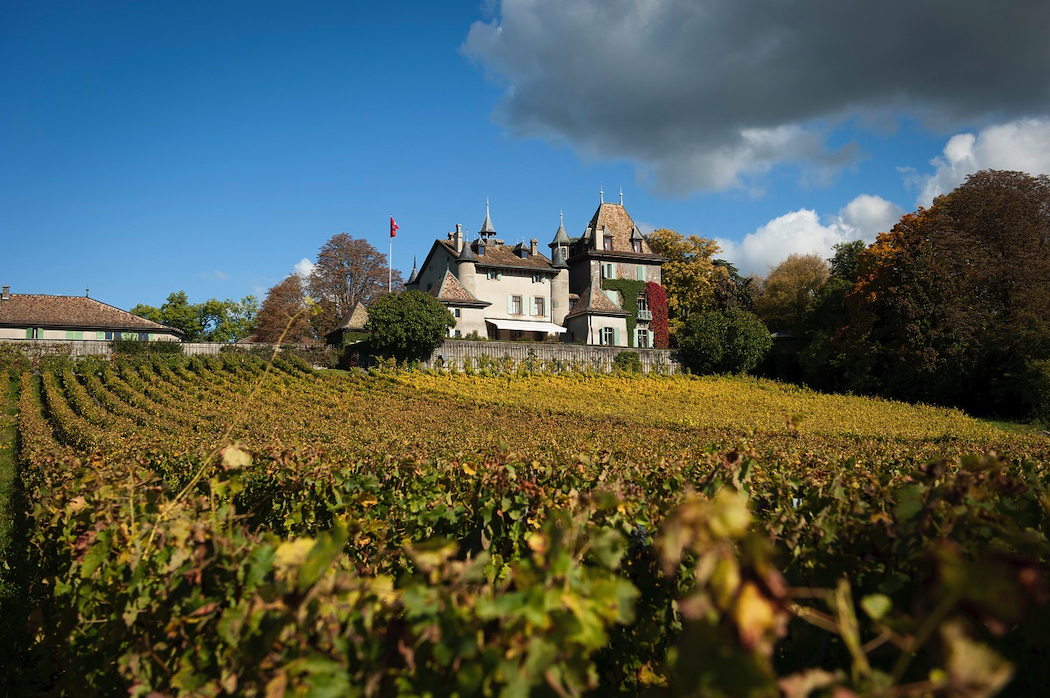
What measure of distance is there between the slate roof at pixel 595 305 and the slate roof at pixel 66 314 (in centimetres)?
3328

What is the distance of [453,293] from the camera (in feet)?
150

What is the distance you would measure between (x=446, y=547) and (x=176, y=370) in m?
39.9

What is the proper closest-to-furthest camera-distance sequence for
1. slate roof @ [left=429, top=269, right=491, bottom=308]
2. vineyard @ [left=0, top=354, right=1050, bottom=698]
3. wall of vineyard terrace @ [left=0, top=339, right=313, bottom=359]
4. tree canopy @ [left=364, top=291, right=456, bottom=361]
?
1. vineyard @ [left=0, top=354, right=1050, bottom=698]
2. tree canopy @ [left=364, top=291, right=456, bottom=361]
3. wall of vineyard terrace @ [left=0, top=339, right=313, bottom=359]
4. slate roof @ [left=429, top=269, right=491, bottom=308]

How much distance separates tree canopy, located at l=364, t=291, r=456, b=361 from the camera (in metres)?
36.1

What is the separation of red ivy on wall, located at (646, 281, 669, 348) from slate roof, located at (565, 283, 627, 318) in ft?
10.2

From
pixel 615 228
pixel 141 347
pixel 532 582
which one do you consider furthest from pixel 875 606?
pixel 615 228

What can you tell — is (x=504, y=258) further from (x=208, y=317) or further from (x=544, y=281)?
(x=208, y=317)

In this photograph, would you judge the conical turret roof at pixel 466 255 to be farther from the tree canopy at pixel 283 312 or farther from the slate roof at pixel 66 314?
the slate roof at pixel 66 314

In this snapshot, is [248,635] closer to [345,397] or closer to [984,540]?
[984,540]

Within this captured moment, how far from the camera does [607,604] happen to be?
1445 mm

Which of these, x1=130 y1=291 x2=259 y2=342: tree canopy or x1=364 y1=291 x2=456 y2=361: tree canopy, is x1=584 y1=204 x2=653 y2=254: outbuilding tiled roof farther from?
x1=130 y1=291 x2=259 y2=342: tree canopy

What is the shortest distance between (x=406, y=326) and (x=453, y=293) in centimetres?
1016

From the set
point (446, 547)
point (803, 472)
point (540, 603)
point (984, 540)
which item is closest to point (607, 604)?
point (540, 603)

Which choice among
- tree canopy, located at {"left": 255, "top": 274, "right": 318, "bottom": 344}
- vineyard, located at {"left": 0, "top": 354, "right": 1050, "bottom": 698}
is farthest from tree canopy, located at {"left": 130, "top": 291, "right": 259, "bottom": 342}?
vineyard, located at {"left": 0, "top": 354, "right": 1050, "bottom": 698}
